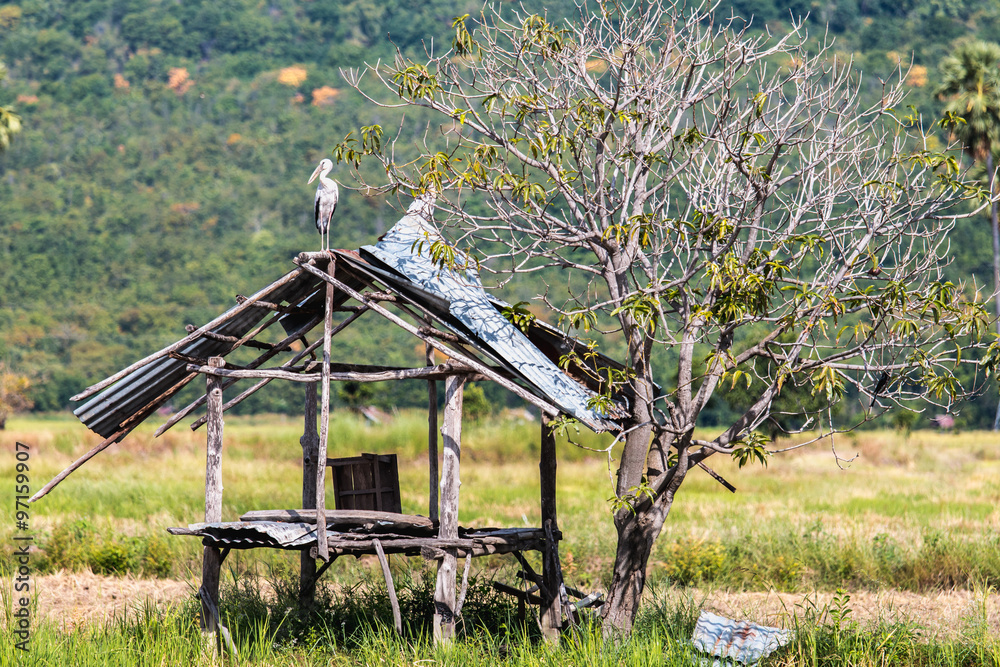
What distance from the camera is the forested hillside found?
7112cm

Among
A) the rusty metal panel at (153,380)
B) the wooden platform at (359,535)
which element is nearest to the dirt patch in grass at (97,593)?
the rusty metal panel at (153,380)

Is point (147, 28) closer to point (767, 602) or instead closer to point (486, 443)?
point (486, 443)

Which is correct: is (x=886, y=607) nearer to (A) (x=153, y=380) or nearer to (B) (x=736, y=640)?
(B) (x=736, y=640)

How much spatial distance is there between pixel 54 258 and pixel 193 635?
8049cm

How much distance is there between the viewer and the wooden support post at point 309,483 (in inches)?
399

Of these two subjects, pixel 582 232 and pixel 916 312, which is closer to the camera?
pixel 916 312

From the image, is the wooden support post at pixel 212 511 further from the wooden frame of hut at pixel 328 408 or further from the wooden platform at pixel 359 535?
the wooden platform at pixel 359 535

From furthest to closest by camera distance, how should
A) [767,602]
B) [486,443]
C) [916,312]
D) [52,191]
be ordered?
[52,191], [486,443], [767,602], [916,312]

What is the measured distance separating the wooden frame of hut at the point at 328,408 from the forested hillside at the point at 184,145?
4272 centimetres

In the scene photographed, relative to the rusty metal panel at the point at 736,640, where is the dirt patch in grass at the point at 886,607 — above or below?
below

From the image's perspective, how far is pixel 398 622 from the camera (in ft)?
27.3

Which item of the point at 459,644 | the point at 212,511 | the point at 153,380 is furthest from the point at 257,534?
the point at 153,380

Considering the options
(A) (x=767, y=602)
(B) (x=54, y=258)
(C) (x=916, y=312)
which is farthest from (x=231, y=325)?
(B) (x=54, y=258)

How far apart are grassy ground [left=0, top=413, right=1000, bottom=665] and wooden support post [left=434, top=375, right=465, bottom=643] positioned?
26 cm
